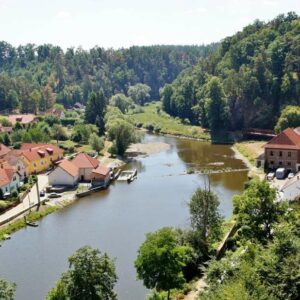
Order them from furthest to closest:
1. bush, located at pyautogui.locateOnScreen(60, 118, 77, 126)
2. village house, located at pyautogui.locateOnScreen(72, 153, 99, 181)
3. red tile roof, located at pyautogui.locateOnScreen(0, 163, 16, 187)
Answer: bush, located at pyautogui.locateOnScreen(60, 118, 77, 126)
village house, located at pyautogui.locateOnScreen(72, 153, 99, 181)
red tile roof, located at pyautogui.locateOnScreen(0, 163, 16, 187)

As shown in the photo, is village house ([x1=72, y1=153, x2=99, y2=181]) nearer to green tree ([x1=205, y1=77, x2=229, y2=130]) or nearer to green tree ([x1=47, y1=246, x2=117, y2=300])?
green tree ([x1=47, y1=246, x2=117, y2=300])

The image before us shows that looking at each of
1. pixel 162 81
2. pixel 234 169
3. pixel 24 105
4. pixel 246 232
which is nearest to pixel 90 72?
pixel 162 81

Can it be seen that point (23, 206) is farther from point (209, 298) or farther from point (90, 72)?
point (90, 72)

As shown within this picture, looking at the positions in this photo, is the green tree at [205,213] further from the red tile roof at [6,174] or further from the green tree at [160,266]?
the red tile roof at [6,174]

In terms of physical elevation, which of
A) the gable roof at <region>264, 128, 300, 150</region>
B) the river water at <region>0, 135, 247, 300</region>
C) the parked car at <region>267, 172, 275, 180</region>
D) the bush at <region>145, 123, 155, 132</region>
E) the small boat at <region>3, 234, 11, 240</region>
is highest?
the gable roof at <region>264, 128, 300, 150</region>

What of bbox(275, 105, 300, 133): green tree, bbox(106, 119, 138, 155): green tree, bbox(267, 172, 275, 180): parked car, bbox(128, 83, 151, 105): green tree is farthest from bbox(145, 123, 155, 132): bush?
bbox(267, 172, 275, 180): parked car

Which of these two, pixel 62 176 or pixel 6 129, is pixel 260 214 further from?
pixel 6 129

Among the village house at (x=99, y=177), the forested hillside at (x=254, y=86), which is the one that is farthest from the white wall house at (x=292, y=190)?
the forested hillside at (x=254, y=86)
